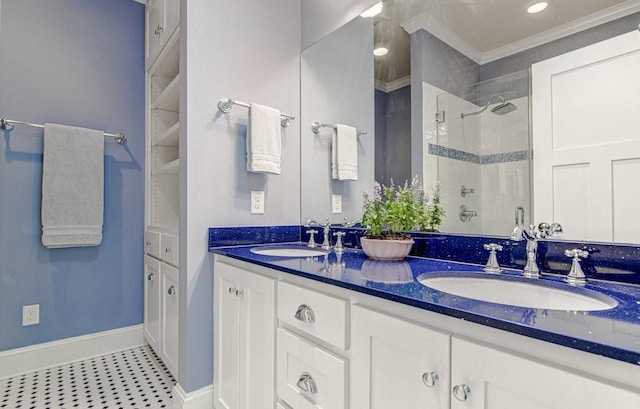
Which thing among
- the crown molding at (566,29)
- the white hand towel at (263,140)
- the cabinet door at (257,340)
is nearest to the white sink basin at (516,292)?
the cabinet door at (257,340)

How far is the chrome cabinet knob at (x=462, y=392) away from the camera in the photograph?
2.02 feet

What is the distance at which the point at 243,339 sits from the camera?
1.32m

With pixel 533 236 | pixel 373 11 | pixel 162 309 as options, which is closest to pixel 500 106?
pixel 533 236

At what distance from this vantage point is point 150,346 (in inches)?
89.4

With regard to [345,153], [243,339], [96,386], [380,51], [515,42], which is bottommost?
[96,386]

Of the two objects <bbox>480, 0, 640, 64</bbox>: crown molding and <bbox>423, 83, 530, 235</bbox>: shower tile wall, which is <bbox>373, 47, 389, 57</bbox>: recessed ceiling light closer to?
<bbox>423, 83, 530, 235</bbox>: shower tile wall

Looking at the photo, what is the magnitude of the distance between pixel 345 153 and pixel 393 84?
0.43 m

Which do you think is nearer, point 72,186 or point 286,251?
point 286,251

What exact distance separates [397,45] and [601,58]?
0.84 meters

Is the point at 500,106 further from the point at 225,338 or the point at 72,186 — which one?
the point at 72,186

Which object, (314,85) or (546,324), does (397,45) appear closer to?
(314,85)

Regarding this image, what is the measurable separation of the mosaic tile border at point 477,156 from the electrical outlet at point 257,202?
0.89 m

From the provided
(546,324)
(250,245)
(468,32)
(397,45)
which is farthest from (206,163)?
(546,324)

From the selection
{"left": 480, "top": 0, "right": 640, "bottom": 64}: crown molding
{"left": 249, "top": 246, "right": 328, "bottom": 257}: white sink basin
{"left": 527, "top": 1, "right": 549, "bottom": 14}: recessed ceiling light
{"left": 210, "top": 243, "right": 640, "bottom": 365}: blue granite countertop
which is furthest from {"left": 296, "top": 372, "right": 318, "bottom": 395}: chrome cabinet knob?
{"left": 527, "top": 1, "right": 549, "bottom": 14}: recessed ceiling light
